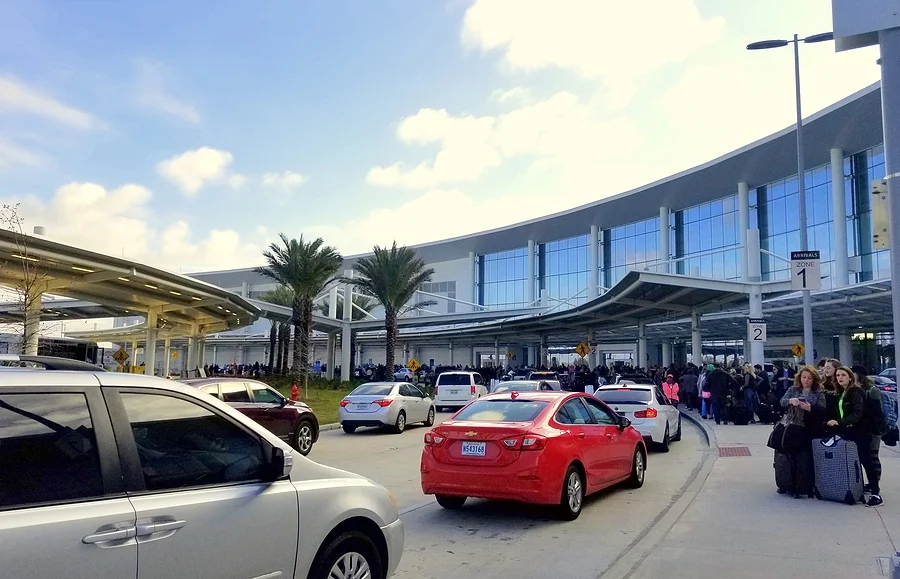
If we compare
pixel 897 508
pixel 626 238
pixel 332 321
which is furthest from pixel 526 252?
pixel 897 508

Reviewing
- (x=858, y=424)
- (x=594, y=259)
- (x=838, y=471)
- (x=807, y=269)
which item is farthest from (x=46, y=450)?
(x=594, y=259)

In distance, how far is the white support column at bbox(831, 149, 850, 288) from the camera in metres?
45.0

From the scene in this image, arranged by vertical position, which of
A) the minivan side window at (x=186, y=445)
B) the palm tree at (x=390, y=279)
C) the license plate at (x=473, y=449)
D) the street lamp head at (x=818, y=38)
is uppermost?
the street lamp head at (x=818, y=38)

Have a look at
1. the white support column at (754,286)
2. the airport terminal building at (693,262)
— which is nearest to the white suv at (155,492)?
the airport terminal building at (693,262)

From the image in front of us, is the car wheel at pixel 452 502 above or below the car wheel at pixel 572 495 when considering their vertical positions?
below

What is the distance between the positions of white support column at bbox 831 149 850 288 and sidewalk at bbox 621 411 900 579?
38.9m

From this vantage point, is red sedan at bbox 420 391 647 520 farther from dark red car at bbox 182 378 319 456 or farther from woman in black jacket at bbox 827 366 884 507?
dark red car at bbox 182 378 319 456

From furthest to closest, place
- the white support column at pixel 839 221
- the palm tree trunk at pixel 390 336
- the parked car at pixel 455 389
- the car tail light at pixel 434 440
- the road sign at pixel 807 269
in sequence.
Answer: the palm tree trunk at pixel 390 336 < the white support column at pixel 839 221 < the parked car at pixel 455 389 < the road sign at pixel 807 269 < the car tail light at pixel 434 440

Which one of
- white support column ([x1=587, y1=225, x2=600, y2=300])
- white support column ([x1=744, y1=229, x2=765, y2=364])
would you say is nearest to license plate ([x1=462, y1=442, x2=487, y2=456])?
white support column ([x1=744, y1=229, x2=765, y2=364])

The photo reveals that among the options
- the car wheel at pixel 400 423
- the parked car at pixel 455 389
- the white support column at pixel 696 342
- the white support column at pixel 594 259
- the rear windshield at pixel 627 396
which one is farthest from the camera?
the white support column at pixel 594 259

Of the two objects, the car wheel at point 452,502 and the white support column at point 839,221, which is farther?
the white support column at point 839,221

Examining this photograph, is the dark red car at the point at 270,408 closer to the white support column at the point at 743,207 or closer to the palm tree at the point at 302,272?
the palm tree at the point at 302,272

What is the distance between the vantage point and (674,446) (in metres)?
15.9

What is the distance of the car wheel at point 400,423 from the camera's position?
19.6 metres
